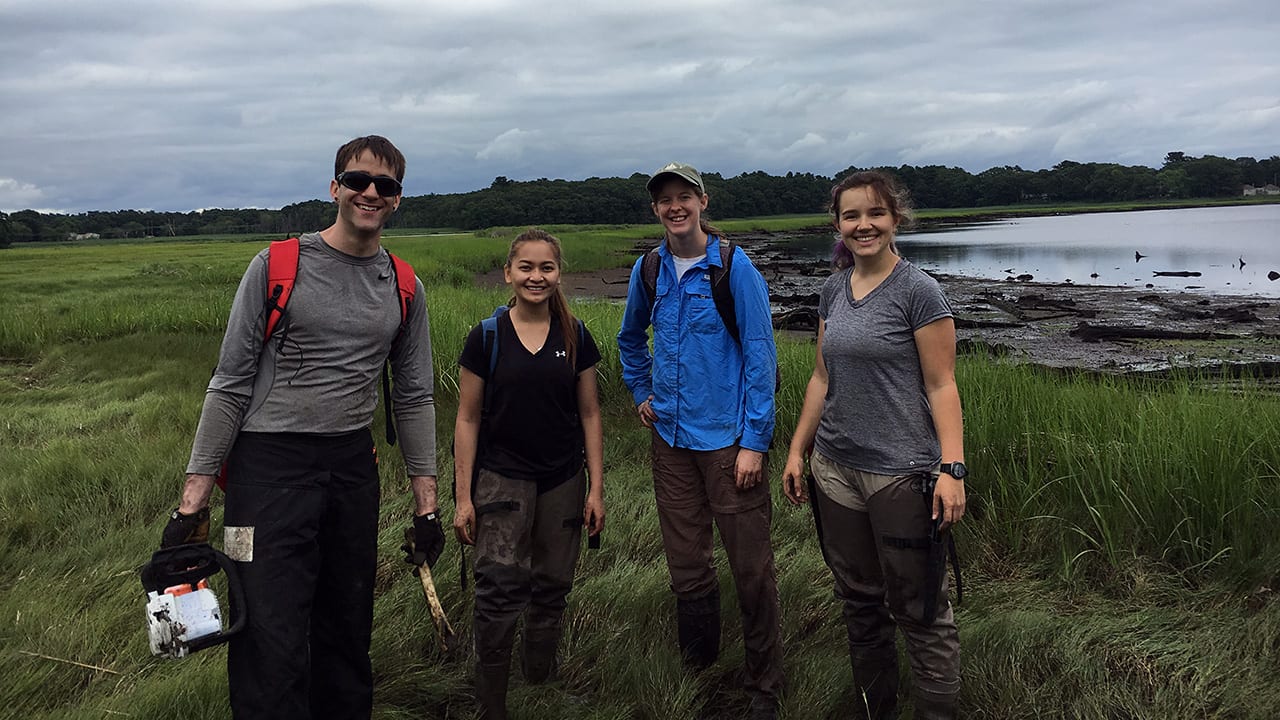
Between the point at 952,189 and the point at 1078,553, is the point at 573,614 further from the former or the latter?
the point at 952,189

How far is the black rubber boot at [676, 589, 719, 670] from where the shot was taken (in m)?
3.14

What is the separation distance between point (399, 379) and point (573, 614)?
1.52 metres

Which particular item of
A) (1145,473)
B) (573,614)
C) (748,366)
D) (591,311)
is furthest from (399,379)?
(591,311)

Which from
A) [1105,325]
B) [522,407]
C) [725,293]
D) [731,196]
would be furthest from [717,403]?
[731,196]

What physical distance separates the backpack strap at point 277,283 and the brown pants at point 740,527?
151 centimetres

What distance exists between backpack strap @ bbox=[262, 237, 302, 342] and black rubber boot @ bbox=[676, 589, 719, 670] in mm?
1936

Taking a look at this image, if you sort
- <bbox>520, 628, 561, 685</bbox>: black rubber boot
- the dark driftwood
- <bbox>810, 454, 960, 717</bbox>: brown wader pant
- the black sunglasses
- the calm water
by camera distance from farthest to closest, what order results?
the calm water → the dark driftwood → <bbox>520, 628, 561, 685</bbox>: black rubber boot → <bbox>810, 454, 960, 717</bbox>: brown wader pant → the black sunglasses

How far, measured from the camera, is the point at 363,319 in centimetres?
234

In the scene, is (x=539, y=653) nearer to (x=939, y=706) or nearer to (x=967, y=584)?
(x=939, y=706)

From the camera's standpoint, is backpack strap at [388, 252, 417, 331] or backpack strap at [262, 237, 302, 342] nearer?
backpack strap at [262, 237, 302, 342]

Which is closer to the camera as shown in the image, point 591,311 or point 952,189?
point 591,311

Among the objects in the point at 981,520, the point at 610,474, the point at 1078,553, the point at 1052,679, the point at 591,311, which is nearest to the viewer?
the point at 1052,679

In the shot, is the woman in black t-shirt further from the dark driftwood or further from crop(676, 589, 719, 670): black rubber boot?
A: the dark driftwood

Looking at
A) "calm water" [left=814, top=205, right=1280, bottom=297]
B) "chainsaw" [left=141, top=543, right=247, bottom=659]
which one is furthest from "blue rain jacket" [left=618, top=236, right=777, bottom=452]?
"calm water" [left=814, top=205, right=1280, bottom=297]
